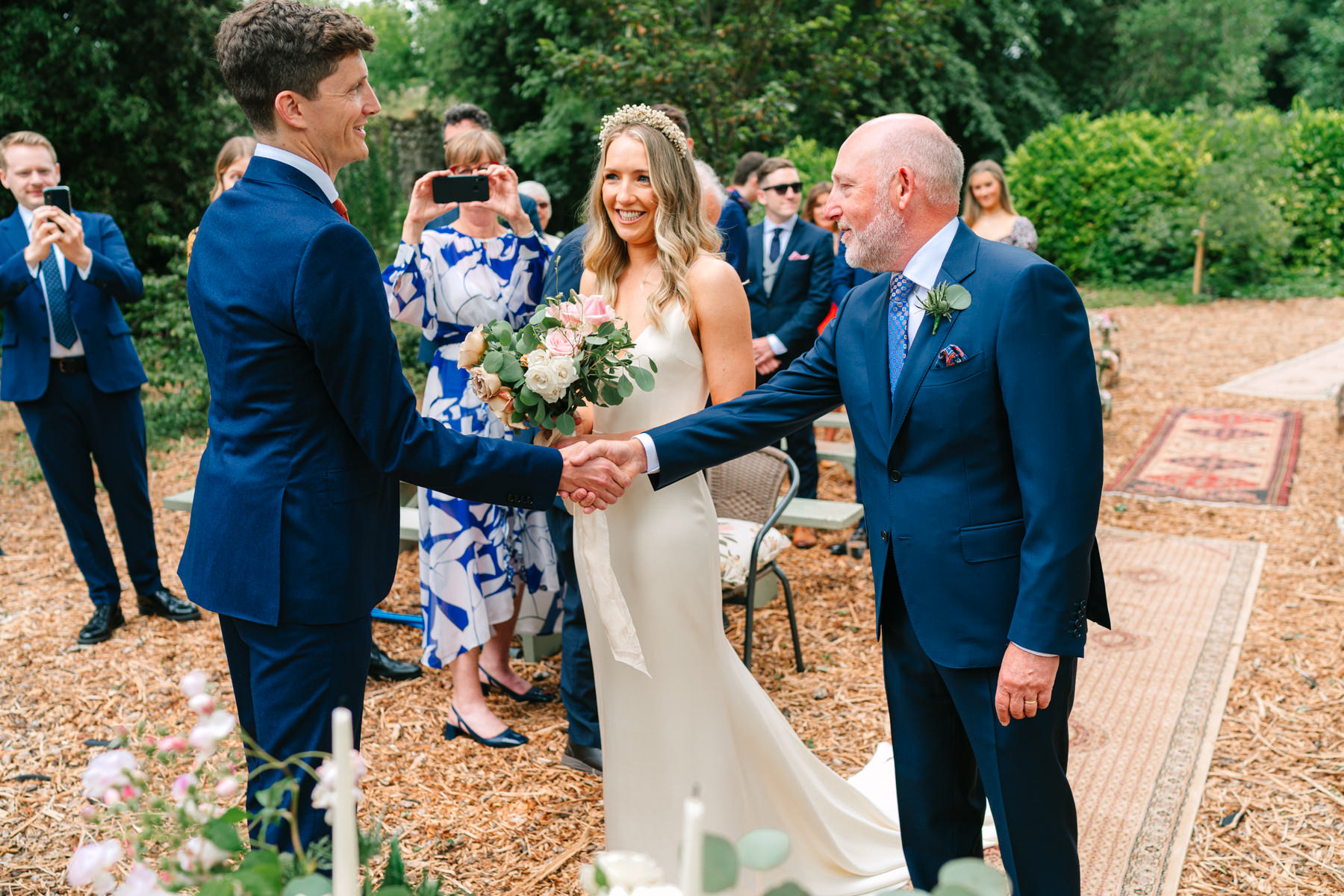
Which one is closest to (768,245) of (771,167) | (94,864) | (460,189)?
(771,167)

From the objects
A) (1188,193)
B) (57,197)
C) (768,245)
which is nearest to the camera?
(57,197)

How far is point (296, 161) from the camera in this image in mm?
2266

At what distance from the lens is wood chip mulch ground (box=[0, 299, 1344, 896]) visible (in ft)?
11.1

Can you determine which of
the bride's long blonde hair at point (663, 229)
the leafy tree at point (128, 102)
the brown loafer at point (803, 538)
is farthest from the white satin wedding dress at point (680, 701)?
the leafy tree at point (128, 102)

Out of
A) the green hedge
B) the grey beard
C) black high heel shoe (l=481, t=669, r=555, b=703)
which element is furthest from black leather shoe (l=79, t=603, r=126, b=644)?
the green hedge

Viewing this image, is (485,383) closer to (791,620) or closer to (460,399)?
(460,399)

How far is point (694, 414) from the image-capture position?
289cm

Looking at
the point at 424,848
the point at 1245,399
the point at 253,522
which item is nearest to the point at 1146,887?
the point at 424,848

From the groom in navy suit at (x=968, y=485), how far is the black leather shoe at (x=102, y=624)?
4274 millimetres

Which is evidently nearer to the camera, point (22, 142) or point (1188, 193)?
point (22, 142)

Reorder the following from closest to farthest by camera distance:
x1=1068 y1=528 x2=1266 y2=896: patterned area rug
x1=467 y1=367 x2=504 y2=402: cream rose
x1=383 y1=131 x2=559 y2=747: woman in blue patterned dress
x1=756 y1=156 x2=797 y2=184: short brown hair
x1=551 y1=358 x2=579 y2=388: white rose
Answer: x1=551 y1=358 x2=579 y2=388: white rose
x1=467 y1=367 x2=504 y2=402: cream rose
x1=1068 y1=528 x2=1266 y2=896: patterned area rug
x1=383 y1=131 x2=559 y2=747: woman in blue patterned dress
x1=756 y1=156 x2=797 y2=184: short brown hair

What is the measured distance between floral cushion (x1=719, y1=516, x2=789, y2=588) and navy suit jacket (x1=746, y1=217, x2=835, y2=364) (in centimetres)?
224

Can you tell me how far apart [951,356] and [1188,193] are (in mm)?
18965

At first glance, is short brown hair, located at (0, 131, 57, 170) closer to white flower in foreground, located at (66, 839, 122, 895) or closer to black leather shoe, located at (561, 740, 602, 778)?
black leather shoe, located at (561, 740, 602, 778)
